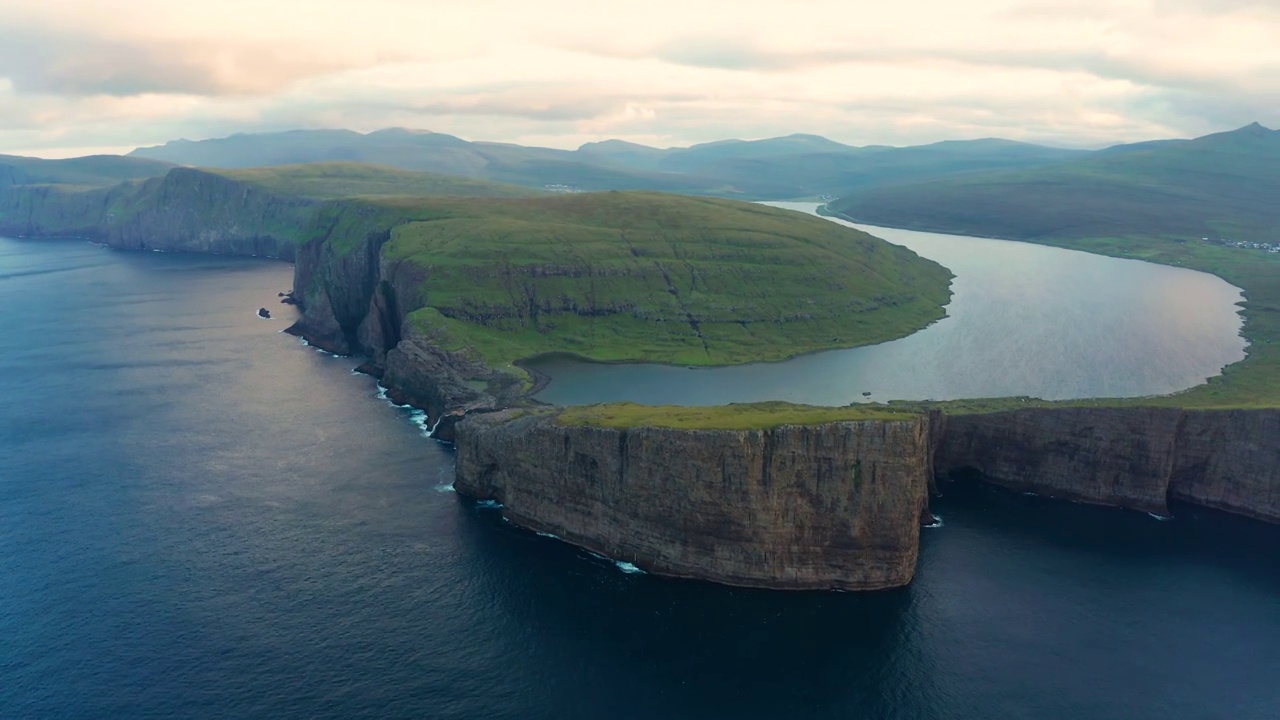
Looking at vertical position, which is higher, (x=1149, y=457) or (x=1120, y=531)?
(x=1149, y=457)

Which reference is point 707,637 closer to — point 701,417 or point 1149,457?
point 701,417

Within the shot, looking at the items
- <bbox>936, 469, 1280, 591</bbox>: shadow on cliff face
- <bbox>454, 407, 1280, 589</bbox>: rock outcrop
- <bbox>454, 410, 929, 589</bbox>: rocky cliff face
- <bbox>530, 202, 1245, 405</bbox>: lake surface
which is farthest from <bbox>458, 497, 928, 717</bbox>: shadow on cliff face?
<bbox>530, 202, 1245, 405</bbox>: lake surface

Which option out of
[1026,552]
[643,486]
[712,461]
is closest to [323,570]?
[643,486]

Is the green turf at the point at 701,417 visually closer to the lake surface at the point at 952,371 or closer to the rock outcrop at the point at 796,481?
the rock outcrop at the point at 796,481

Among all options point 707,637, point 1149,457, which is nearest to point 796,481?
point 707,637

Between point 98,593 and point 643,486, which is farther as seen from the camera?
point 643,486

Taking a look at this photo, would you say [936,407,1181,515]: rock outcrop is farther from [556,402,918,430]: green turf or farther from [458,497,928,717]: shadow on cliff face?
[458,497,928,717]: shadow on cliff face

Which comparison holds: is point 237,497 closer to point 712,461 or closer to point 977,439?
point 712,461
